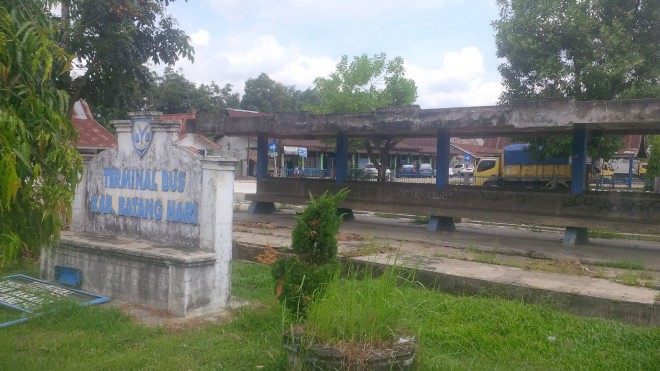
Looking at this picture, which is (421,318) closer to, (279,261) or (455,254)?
(279,261)

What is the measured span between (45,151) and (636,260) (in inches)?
387

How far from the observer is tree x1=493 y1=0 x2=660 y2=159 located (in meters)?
17.0

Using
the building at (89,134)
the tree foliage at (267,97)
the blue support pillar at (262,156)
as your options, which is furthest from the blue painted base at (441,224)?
the tree foliage at (267,97)

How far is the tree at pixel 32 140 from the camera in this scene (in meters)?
3.38

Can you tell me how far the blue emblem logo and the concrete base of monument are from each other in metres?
1.18

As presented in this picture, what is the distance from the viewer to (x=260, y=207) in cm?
1819

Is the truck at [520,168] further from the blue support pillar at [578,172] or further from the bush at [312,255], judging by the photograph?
the bush at [312,255]

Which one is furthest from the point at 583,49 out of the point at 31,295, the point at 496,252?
the point at 31,295

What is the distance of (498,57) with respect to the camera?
1883 centimetres

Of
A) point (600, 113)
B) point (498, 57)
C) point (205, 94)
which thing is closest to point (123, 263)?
point (600, 113)

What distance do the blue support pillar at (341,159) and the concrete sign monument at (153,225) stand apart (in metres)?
8.42

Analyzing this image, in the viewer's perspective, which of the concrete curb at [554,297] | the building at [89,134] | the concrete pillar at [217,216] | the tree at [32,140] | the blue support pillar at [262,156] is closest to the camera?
the tree at [32,140]

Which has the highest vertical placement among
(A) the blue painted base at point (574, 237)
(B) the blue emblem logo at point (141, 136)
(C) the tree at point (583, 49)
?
(C) the tree at point (583, 49)

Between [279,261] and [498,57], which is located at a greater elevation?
[498,57]
